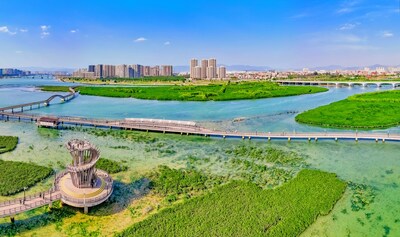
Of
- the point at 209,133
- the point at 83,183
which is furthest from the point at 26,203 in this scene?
the point at 209,133

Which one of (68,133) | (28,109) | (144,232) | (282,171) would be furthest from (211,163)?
(28,109)

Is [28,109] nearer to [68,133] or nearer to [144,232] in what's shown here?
[68,133]

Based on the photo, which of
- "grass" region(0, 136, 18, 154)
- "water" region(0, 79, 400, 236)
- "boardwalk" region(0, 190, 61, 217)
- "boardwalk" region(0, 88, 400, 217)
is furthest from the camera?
"boardwalk" region(0, 88, 400, 217)

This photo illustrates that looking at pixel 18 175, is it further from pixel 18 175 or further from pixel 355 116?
pixel 355 116

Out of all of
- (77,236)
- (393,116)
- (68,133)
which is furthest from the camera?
(393,116)

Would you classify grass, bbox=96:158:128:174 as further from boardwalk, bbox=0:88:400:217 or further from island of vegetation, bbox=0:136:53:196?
boardwalk, bbox=0:88:400:217

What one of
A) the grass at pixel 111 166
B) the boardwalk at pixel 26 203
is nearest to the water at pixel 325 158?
the grass at pixel 111 166

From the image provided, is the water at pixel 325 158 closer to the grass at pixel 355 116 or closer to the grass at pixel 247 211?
the grass at pixel 247 211

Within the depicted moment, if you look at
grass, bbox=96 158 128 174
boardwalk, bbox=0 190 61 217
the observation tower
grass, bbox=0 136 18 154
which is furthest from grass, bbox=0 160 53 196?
grass, bbox=0 136 18 154
